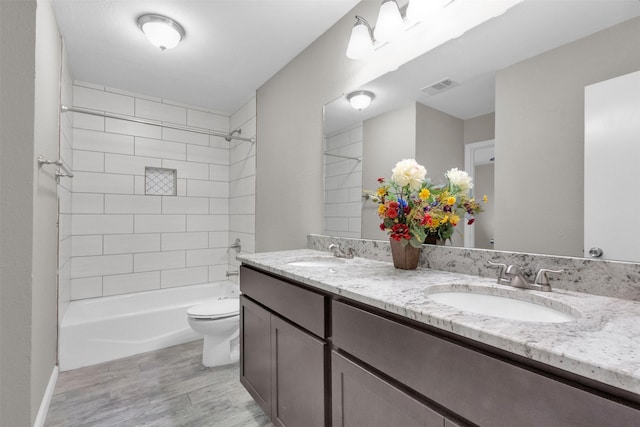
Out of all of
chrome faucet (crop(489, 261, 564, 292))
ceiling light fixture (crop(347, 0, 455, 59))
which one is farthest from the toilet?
ceiling light fixture (crop(347, 0, 455, 59))

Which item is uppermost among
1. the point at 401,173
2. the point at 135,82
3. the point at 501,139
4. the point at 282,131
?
the point at 135,82

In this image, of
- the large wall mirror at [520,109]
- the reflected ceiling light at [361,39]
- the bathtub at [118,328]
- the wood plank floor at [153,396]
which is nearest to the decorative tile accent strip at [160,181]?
the bathtub at [118,328]

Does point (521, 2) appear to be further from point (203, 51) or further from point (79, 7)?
point (79, 7)

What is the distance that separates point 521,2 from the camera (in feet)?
3.52

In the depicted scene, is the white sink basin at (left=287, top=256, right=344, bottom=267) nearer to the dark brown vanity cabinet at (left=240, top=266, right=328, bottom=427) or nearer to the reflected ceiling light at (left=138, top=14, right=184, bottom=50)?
the dark brown vanity cabinet at (left=240, top=266, right=328, bottom=427)

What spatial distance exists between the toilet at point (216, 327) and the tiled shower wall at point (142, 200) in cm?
114

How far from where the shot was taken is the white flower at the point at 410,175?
1291 millimetres

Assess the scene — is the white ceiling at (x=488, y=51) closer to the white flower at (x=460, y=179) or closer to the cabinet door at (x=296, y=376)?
the white flower at (x=460, y=179)

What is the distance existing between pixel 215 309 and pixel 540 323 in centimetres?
211

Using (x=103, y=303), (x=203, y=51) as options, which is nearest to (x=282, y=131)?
(x=203, y=51)

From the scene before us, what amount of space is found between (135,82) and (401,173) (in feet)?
8.88

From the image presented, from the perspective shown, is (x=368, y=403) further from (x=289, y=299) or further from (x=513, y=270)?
(x=513, y=270)

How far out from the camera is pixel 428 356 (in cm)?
71

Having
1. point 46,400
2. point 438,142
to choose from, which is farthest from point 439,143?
point 46,400
